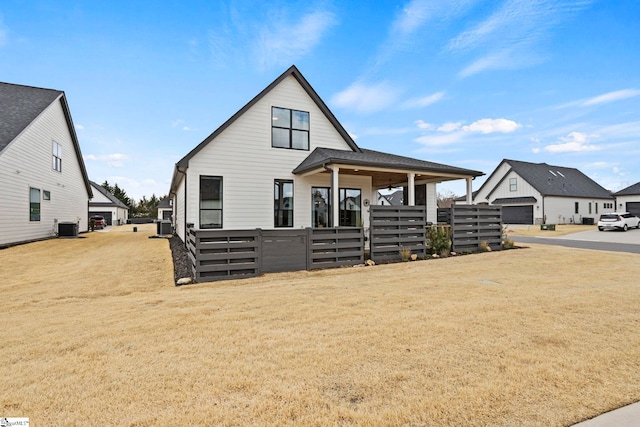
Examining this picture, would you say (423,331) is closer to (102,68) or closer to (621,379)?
(621,379)

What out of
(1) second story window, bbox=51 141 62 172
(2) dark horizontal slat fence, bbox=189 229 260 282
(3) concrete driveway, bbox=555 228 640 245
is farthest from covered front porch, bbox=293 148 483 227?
(1) second story window, bbox=51 141 62 172

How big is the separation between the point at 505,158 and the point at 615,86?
67.9 ft

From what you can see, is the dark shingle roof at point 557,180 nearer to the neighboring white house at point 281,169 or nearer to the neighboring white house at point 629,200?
the neighboring white house at point 629,200

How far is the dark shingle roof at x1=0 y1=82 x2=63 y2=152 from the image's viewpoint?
13.5 m

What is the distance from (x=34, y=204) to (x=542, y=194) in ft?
134

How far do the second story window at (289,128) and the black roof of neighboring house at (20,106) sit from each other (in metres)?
10.8

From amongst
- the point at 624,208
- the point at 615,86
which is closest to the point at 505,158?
the point at 624,208

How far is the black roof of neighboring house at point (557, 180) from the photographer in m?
33.7

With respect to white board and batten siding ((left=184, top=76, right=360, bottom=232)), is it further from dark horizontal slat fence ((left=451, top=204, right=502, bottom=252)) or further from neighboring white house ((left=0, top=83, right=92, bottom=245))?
neighboring white house ((left=0, top=83, right=92, bottom=245))

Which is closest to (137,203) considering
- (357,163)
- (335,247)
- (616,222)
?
(357,163)

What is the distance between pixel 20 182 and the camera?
13891mm

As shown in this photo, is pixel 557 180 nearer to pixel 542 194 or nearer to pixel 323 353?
pixel 542 194

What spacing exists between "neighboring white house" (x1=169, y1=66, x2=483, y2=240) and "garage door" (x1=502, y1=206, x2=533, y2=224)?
2628 centimetres

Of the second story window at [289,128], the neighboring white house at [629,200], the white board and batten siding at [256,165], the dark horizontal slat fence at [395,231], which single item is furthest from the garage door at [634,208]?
the second story window at [289,128]
